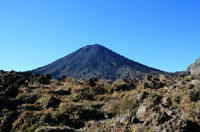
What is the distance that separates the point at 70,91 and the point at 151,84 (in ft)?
30.0

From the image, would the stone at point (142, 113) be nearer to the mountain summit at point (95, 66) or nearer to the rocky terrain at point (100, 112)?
the rocky terrain at point (100, 112)

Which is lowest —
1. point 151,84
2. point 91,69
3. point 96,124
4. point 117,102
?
point 96,124

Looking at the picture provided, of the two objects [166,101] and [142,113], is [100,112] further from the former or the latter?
[166,101]

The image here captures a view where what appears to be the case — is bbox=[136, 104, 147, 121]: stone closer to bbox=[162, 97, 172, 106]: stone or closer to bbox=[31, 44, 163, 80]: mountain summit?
bbox=[162, 97, 172, 106]: stone

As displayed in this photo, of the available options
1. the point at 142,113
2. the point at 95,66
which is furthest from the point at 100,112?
the point at 95,66

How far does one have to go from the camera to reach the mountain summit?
133250 mm

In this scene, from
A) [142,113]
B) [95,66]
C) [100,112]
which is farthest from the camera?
[95,66]

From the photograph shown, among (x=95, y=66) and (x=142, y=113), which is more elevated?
(x=95, y=66)

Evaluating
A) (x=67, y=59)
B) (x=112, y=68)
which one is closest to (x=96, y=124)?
(x=112, y=68)

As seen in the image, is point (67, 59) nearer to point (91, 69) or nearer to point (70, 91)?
point (91, 69)

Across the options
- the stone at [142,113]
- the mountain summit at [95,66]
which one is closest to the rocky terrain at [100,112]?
the stone at [142,113]

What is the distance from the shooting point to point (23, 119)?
15375mm

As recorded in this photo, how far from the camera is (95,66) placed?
15688 centimetres

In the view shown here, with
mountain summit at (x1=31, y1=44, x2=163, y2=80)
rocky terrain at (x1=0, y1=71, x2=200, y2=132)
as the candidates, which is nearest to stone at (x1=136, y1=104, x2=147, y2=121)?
rocky terrain at (x1=0, y1=71, x2=200, y2=132)
